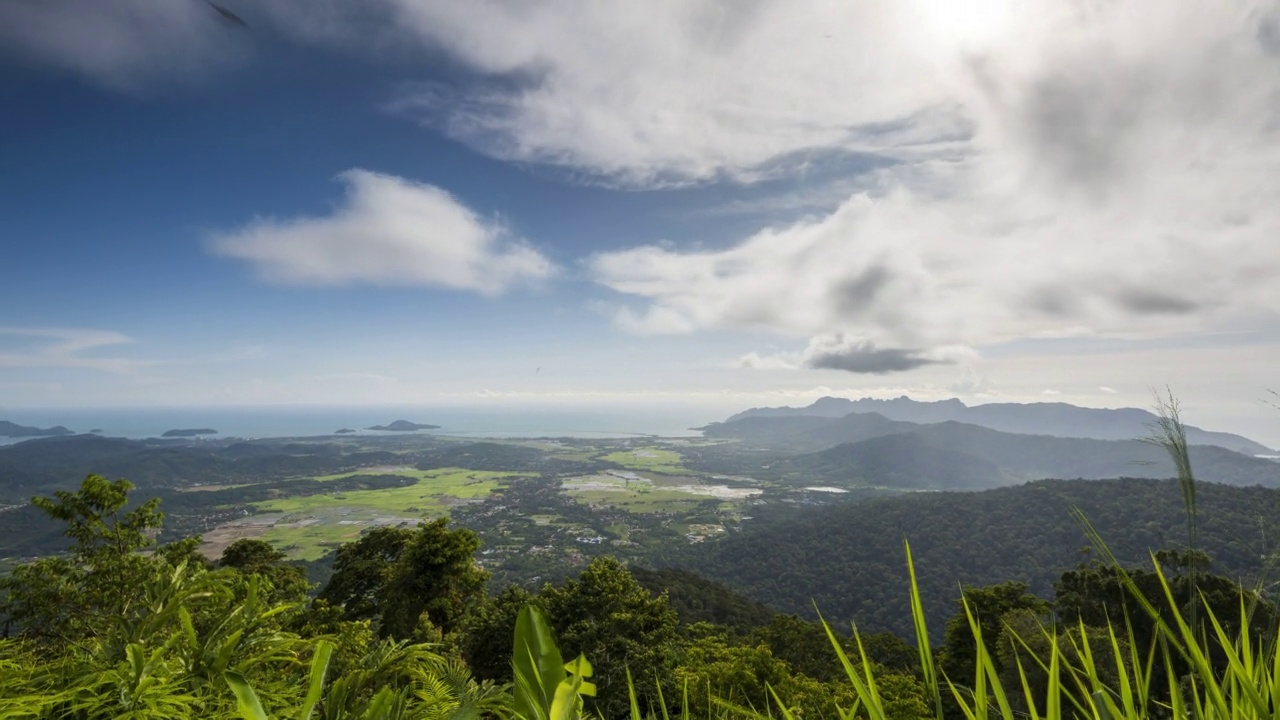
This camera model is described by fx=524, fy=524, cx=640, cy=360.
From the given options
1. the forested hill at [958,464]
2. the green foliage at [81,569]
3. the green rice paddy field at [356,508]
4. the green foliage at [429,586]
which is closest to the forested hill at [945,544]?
the green rice paddy field at [356,508]

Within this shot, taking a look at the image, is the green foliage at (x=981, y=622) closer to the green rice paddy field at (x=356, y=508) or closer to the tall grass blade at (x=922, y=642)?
the tall grass blade at (x=922, y=642)

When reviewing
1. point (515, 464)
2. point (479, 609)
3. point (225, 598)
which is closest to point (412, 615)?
point (479, 609)

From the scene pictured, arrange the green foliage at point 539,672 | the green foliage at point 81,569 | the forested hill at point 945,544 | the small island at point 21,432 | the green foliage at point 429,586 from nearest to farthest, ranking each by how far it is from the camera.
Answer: the green foliage at point 539,672 → the green foliage at point 81,569 → the green foliage at point 429,586 → the forested hill at point 945,544 → the small island at point 21,432

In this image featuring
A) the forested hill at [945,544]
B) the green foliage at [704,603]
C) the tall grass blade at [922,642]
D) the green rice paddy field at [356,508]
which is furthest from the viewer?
the green rice paddy field at [356,508]

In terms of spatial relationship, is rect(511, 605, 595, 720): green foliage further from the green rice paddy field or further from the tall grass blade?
the green rice paddy field

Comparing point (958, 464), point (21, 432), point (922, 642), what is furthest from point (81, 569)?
point (21, 432)

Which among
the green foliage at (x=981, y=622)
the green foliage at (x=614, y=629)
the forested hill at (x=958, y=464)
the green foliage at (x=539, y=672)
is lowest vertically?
the forested hill at (x=958, y=464)

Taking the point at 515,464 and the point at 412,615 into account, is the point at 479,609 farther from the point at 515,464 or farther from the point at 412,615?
the point at 515,464

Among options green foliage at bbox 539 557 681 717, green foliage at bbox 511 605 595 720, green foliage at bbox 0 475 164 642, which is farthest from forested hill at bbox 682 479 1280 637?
green foliage at bbox 511 605 595 720
